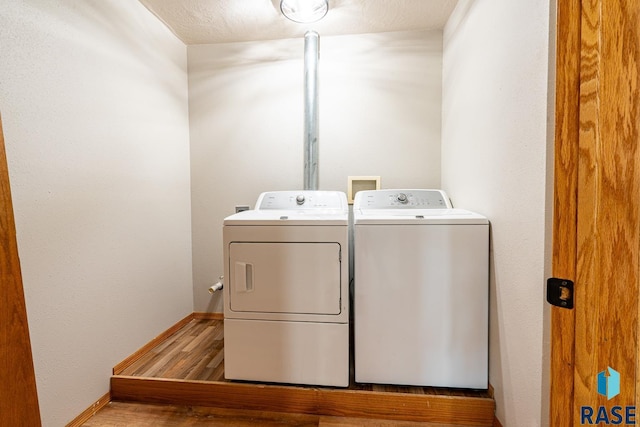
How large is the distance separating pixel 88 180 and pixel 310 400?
5.44 feet

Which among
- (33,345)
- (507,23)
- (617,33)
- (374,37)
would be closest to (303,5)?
(374,37)

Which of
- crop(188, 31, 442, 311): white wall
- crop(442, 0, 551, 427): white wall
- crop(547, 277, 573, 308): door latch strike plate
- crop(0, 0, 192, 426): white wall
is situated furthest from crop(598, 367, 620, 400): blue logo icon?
crop(0, 0, 192, 426): white wall

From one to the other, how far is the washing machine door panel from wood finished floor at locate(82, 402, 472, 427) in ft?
1.76

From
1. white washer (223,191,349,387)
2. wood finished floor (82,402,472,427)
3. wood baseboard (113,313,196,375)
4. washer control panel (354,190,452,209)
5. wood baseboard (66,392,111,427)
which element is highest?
washer control panel (354,190,452,209)

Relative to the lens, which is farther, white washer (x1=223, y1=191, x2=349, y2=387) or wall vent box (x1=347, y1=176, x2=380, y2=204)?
wall vent box (x1=347, y1=176, x2=380, y2=204)

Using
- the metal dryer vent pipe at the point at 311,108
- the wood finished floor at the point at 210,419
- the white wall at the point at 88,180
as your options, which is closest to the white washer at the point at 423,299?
the wood finished floor at the point at 210,419

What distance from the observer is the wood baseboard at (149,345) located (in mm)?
1658

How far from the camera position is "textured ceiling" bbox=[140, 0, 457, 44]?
188 cm

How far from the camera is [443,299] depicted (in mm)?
1447

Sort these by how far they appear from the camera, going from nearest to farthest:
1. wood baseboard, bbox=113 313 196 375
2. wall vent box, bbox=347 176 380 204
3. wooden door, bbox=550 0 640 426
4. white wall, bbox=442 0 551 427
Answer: wooden door, bbox=550 0 640 426 < white wall, bbox=442 0 551 427 < wood baseboard, bbox=113 313 196 375 < wall vent box, bbox=347 176 380 204

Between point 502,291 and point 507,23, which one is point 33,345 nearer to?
point 502,291

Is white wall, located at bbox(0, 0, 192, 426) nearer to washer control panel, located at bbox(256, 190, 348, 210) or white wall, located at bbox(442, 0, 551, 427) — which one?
washer control panel, located at bbox(256, 190, 348, 210)

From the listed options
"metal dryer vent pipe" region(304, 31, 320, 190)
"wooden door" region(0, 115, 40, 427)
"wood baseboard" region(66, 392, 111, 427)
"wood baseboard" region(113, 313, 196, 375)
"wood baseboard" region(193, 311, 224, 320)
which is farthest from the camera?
"wood baseboard" region(193, 311, 224, 320)

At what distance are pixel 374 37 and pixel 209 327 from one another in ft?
8.83
